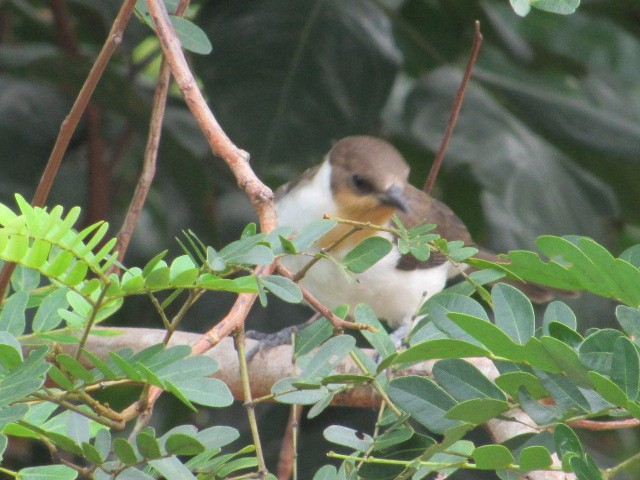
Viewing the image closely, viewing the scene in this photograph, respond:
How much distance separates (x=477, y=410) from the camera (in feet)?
3.43

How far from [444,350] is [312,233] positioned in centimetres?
24

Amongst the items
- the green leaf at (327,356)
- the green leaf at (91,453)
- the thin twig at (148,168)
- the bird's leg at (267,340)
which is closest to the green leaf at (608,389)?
the green leaf at (327,356)

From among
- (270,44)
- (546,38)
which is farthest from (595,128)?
(270,44)

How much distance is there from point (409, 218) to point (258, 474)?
1.85m

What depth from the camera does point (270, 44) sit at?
322 centimetres

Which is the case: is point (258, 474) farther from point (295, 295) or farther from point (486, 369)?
point (486, 369)

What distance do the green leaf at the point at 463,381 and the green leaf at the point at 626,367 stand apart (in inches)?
5.9

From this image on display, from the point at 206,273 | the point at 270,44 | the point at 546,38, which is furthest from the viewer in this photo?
the point at 546,38

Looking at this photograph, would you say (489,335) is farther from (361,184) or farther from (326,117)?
(326,117)

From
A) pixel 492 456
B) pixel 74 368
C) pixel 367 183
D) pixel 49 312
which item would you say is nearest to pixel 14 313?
pixel 49 312

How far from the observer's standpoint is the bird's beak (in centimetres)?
272

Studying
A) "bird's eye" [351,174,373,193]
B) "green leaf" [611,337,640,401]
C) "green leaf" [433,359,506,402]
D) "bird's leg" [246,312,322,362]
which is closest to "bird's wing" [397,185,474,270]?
"bird's eye" [351,174,373,193]

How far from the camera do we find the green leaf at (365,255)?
1.29m

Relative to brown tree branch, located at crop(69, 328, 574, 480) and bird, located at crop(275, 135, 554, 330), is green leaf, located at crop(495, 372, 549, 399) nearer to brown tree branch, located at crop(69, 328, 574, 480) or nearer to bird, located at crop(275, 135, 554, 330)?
brown tree branch, located at crop(69, 328, 574, 480)
